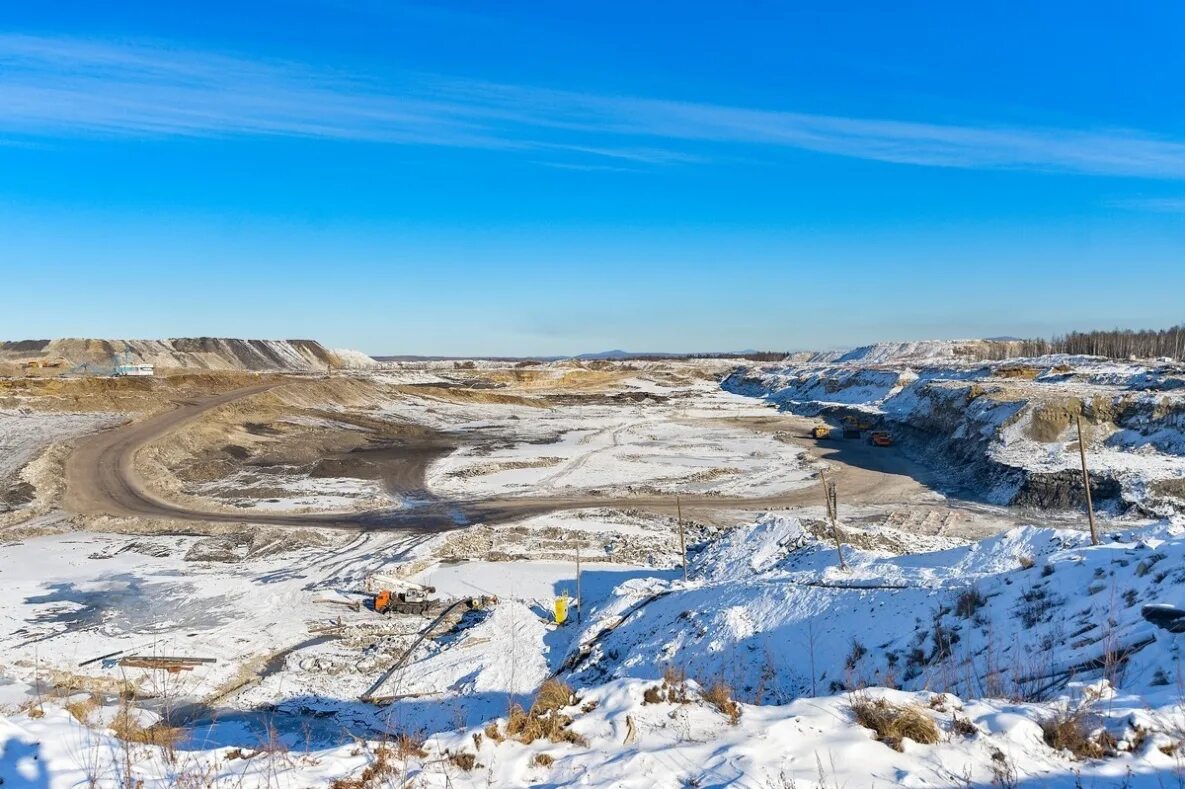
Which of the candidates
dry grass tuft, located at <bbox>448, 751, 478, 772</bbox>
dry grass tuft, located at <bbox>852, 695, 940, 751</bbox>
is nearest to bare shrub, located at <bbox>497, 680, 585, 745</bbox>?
dry grass tuft, located at <bbox>448, 751, 478, 772</bbox>

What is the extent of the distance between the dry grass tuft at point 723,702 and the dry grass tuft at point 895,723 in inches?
39.4

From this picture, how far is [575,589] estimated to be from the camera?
1989 centimetres

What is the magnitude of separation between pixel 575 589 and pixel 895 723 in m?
15.2

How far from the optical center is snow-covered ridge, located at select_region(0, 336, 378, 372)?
117750mm

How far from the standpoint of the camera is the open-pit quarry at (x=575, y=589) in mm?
5566

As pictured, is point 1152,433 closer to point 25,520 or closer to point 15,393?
point 25,520

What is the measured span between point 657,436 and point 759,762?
152 feet

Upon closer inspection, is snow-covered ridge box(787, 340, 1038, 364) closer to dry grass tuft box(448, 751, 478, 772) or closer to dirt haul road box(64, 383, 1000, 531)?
dirt haul road box(64, 383, 1000, 531)

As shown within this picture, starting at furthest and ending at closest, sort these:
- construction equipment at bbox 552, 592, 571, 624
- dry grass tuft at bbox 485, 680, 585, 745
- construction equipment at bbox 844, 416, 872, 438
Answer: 1. construction equipment at bbox 844, 416, 872, 438
2. construction equipment at bbox 552, 592, 571, 624
3. dry grass tuft at bbox 485, 680, 585, 745

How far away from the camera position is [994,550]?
15.4 meters

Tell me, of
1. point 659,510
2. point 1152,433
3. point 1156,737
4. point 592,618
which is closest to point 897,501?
point 659,510

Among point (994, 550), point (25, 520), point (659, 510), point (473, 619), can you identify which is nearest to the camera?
point (994, 550)

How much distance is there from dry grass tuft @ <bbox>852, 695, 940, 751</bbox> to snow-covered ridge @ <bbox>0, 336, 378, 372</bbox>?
125 m

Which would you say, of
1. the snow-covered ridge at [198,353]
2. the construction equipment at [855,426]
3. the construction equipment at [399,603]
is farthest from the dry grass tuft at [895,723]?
the snow-covered ridge at [198,353]
